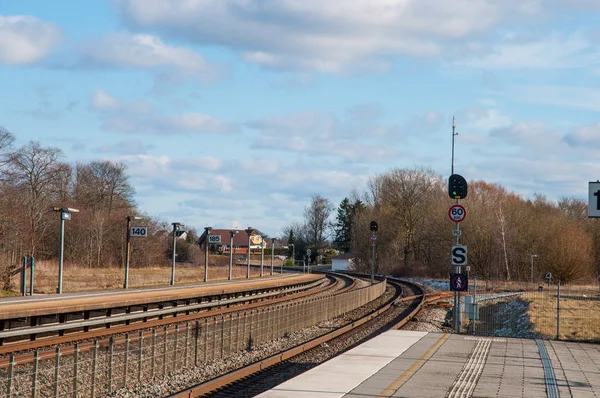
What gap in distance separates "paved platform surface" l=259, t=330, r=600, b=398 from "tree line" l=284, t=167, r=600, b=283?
49.9 m

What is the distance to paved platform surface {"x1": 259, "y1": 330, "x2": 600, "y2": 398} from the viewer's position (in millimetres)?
12664

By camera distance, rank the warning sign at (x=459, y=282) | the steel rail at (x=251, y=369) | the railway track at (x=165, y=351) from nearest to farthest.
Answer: the railway track at (x=165, y=351) → the steel rail at (x=251, y=369) → the warning sign at (x=459, y=282)

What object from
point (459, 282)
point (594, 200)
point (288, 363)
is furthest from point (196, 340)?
point (594, 200)

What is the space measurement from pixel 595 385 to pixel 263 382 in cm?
592

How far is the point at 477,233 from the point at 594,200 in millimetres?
58865

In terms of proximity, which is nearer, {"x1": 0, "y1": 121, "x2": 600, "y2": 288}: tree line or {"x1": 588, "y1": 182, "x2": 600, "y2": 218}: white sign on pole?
{"x1": 588, "y1": 182, "x2": 600, "y2": 218}: white sign on pole

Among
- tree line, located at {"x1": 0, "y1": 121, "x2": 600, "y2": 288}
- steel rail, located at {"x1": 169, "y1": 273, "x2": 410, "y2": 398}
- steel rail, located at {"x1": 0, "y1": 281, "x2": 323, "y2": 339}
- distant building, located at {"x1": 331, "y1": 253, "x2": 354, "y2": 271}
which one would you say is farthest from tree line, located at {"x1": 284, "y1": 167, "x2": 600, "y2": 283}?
steel rail, located at {"x1": 169, "y1": 273, "x2": 410, "y2": 398}

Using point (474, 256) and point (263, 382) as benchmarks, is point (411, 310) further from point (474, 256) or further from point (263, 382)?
point (474, 256)

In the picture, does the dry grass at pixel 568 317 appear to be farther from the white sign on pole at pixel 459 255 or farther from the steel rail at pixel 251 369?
the steel rail at pixel 251 369

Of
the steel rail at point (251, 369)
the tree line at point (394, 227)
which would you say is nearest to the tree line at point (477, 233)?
the tree line at point (394, 227)

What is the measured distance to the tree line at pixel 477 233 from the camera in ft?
227

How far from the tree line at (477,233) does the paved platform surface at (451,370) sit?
49890 millimetres

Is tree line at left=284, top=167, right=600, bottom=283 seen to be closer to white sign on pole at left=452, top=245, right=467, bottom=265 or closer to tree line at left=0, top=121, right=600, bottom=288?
tree line at left=0, top=121, right=600, bottom=288

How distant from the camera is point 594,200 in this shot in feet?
62.1
